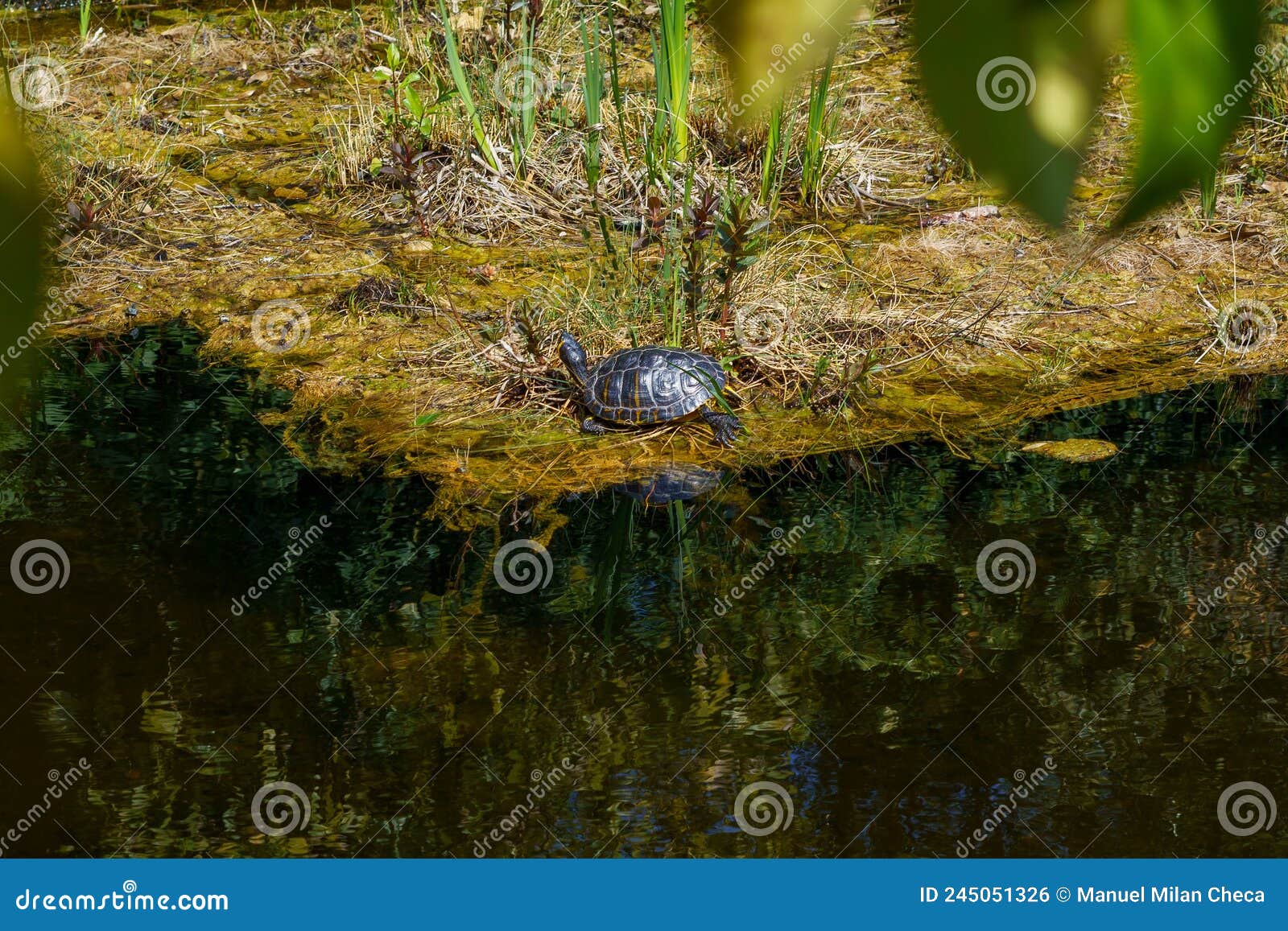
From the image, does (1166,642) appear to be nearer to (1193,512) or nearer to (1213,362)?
(1193,512)

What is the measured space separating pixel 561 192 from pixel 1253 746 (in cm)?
446

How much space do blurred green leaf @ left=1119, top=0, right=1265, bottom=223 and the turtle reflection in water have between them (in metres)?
4.03

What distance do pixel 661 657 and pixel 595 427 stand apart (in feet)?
4.86

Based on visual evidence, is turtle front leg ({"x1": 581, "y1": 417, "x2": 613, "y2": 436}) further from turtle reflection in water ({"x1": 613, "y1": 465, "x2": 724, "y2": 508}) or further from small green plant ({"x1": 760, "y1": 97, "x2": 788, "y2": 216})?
small green plant ({"x1": 760, "y1": 97, "x2": 788, "y2": 216})

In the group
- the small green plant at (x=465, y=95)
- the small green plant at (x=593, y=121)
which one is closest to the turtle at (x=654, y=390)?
the small green plant at (x=593, y=121)

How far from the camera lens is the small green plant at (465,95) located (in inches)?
234

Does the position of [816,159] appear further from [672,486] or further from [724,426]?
[672,486]

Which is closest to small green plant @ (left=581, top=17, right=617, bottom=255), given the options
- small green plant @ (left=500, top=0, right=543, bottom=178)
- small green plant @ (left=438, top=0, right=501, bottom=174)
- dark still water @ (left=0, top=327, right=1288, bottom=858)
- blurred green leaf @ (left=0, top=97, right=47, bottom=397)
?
small green plant @ (left=500, top=0, right=543, bottom=178)

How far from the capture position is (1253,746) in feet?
10.4

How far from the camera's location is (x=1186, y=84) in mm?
336

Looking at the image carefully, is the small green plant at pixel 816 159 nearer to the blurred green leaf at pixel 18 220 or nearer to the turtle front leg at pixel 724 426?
the turtle front leg at pixel 724 426

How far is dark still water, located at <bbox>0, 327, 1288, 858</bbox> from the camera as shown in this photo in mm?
3037

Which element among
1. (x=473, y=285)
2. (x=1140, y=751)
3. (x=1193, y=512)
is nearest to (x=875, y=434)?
(x=1193, y=512)

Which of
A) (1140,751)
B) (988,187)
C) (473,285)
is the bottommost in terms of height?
(473,285)
